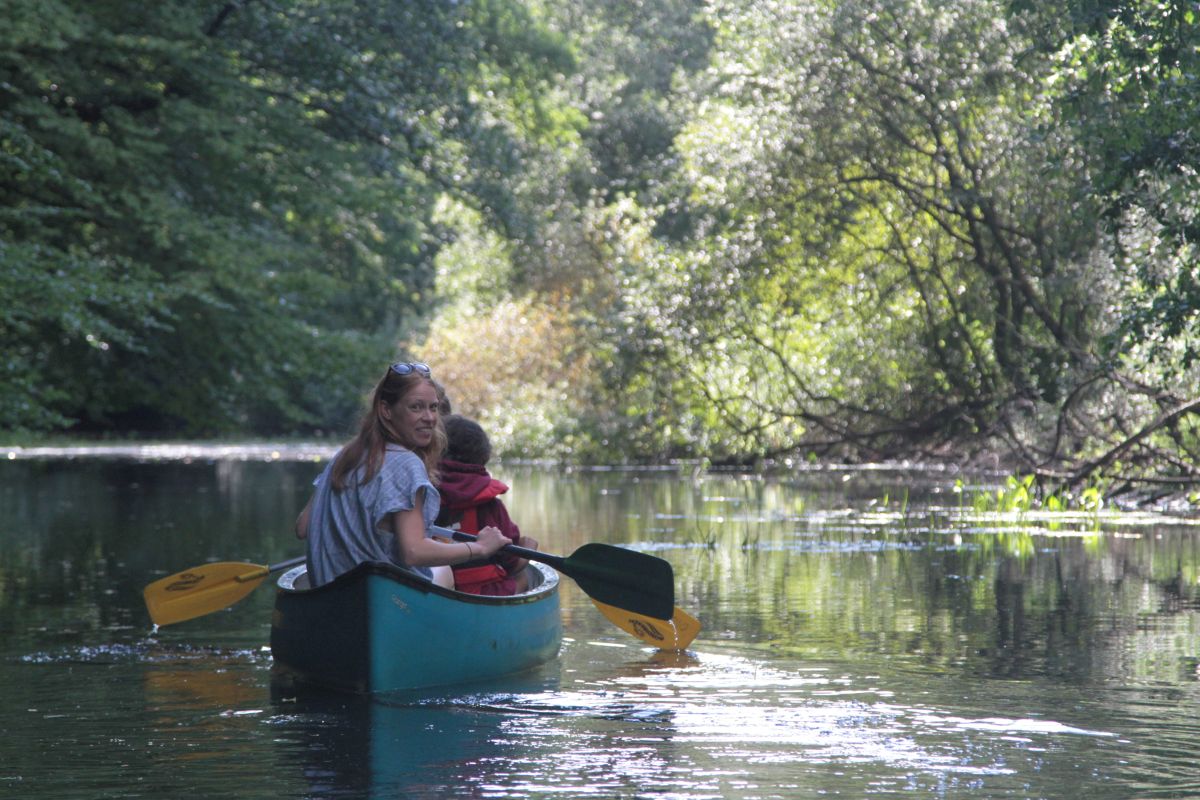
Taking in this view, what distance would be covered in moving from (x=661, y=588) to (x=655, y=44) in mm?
39670

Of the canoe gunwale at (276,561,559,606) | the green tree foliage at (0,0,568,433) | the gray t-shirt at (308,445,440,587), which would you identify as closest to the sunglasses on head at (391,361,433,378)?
the gray t-shirt at (308,445,440,587)

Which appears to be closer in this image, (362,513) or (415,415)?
(415,415)

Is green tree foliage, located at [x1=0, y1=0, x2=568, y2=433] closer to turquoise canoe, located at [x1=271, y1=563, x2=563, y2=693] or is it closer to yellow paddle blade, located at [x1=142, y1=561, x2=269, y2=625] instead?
yellow paddle blade, located at [x1=142, y1=561, x2=269, y2=625]

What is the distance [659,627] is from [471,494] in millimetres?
1095

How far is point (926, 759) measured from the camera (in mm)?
6164

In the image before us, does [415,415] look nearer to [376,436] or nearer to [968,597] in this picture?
[376,436]

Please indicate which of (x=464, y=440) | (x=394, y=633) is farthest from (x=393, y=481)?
(x=464, y=440)

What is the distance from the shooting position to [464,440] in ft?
27.3

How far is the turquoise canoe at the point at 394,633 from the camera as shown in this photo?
24.1 ft

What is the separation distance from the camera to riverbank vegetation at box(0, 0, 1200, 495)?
2014 cm

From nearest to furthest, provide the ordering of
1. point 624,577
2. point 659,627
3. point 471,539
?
point 471,539 < point 624,577 < point 659,627

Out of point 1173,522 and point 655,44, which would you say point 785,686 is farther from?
point 655,44

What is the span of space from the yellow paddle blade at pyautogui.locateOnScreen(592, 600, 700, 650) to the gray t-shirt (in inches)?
55.4

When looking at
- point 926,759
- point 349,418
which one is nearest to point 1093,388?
point 926,759
